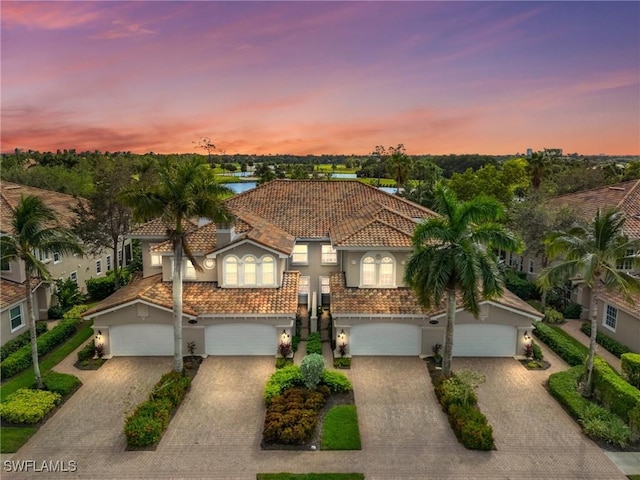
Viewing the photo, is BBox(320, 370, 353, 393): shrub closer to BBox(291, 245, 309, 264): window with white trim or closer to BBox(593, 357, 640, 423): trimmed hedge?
BBox(291, 245, 309, 264): window with white trim

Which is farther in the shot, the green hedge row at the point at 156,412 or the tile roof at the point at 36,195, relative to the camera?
the tile roof at the point at 36,195

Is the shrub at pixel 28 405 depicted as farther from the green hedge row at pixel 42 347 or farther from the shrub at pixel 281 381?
the shrub at pixel 281 381

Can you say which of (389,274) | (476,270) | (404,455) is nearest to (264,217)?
(389,274)

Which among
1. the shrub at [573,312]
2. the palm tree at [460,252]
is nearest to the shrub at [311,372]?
the palm tree at [460,252]

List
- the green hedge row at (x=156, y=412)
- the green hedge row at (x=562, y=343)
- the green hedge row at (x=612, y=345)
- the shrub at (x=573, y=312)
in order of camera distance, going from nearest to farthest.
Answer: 1. the green hedge row at (x=156, y=412)
2. the green hedge row at (x=562, y=343)
3. the green hedge row at (x=612, y=345)
4. the shrub at (x=573, y=312)

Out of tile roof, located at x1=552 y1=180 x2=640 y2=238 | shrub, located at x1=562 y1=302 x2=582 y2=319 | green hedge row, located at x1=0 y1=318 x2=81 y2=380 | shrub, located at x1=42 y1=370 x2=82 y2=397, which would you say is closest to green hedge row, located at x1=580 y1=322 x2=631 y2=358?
shrub, located at x1=562 y1=302 x2=582 y2=319

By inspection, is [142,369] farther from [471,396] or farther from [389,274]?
[471,396]

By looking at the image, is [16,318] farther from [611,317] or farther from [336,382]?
[611,317]
